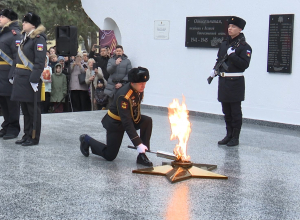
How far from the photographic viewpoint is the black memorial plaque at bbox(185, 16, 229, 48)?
10.8 metres

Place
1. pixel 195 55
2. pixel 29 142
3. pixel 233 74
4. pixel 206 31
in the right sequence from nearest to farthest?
pixel 29 142
pixel 233 74
pixel 206 31
pixel 195 55

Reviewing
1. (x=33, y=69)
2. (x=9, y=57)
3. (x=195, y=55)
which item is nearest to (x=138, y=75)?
(x=33, y=69)

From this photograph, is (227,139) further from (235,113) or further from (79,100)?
(79,100)

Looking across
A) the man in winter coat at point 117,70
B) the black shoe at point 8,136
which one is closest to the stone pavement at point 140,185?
the black shoe at point 8,136

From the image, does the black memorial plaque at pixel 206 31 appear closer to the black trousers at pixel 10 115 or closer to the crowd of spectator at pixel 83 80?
the crowd of spectator at pixel 83 80

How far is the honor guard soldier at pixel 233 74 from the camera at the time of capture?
746cm

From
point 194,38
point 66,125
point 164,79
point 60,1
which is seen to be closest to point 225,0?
point 194,38

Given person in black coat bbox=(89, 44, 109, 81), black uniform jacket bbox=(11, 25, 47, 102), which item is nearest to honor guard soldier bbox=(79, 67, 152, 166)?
black uniform jacket bbox=(11, 25, 47, 102)

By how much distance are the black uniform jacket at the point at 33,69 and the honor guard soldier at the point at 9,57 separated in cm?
43

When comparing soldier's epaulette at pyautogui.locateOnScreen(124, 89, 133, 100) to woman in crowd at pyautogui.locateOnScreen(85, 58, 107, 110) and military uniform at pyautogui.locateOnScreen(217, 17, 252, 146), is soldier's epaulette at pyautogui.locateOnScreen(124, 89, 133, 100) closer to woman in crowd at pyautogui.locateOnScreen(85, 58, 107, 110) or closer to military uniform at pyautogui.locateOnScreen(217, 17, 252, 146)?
military uniform at pyautogui.locateOnScreen(217, 17, 252, 146)

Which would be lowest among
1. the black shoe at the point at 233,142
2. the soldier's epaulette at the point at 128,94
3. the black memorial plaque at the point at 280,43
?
the black shoe at the point at 233,142

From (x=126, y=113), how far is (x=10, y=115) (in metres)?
2.66

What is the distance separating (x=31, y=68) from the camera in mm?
7324

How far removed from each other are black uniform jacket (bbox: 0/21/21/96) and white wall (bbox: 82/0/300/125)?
4.49 metres
